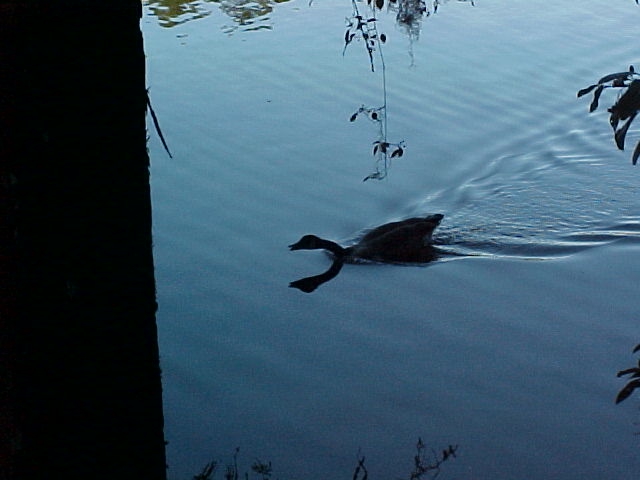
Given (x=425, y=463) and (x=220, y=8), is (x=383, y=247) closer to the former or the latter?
(x=425, y=463)

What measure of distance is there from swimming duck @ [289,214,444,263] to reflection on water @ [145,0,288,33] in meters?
5.15

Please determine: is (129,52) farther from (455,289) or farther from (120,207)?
(455,289)

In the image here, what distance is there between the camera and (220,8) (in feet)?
39.8

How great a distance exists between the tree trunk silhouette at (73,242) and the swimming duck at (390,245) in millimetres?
4251

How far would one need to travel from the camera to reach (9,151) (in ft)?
5.89

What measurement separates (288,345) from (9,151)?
3.61m

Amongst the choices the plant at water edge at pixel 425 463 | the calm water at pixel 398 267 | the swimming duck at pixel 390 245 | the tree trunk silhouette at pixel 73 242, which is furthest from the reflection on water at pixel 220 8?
the tree trunk silhouette at pixel 73 242

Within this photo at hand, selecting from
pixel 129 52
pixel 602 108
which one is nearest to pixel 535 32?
pixel 602 108

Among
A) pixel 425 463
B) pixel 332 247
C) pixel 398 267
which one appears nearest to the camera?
pixel 425 463

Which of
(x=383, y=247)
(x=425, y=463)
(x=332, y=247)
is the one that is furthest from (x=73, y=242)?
(x=383, y=247)

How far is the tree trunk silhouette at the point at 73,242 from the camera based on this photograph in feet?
5.94

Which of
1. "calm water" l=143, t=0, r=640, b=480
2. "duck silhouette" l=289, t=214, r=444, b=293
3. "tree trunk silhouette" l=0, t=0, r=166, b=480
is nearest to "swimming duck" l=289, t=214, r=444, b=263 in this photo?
"duck silhouette" l=289, t=214, r=444, b=293

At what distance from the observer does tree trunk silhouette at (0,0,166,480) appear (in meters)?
1.81

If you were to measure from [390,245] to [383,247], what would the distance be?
0.05m
